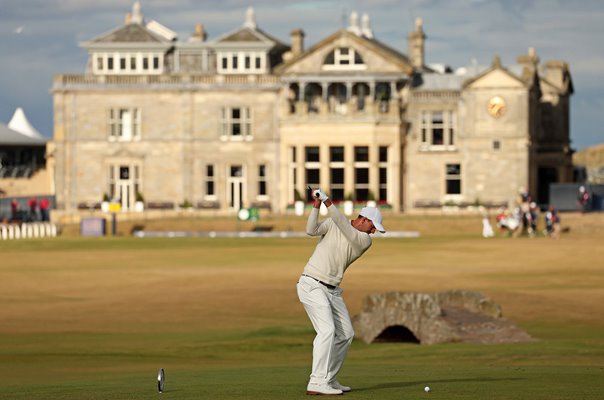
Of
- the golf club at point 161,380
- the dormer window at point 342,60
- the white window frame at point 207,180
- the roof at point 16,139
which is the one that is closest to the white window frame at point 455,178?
the dormer window at point 342,60

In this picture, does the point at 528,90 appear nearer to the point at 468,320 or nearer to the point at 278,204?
the point at 278,204

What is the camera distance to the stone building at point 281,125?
90312mm

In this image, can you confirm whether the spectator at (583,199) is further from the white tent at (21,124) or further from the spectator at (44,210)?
the white tent at (21,124)

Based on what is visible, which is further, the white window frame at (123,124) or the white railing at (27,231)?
the white window frame at (123,124)

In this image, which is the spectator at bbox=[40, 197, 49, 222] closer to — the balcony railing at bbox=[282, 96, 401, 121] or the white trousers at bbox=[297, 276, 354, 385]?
the balcony railing at bbox=[282, 96, 401, 121]

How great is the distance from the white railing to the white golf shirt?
6037cm

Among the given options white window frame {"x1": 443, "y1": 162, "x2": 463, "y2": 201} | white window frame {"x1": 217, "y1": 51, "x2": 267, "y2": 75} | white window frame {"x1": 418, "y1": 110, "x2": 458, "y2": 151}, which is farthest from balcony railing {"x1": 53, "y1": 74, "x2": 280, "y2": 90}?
white window frame {"x1": 443, "y1": 162, "x2": 463, "y2": 201}

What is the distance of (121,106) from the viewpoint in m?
93.5

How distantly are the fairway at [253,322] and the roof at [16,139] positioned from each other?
4817cm

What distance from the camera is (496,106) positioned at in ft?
297

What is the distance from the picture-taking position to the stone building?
90312 millimetres

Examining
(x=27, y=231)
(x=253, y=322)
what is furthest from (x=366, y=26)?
(x=253, y=322)

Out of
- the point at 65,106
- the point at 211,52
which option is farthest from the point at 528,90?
the point at 65,106

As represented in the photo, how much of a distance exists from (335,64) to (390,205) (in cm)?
849
